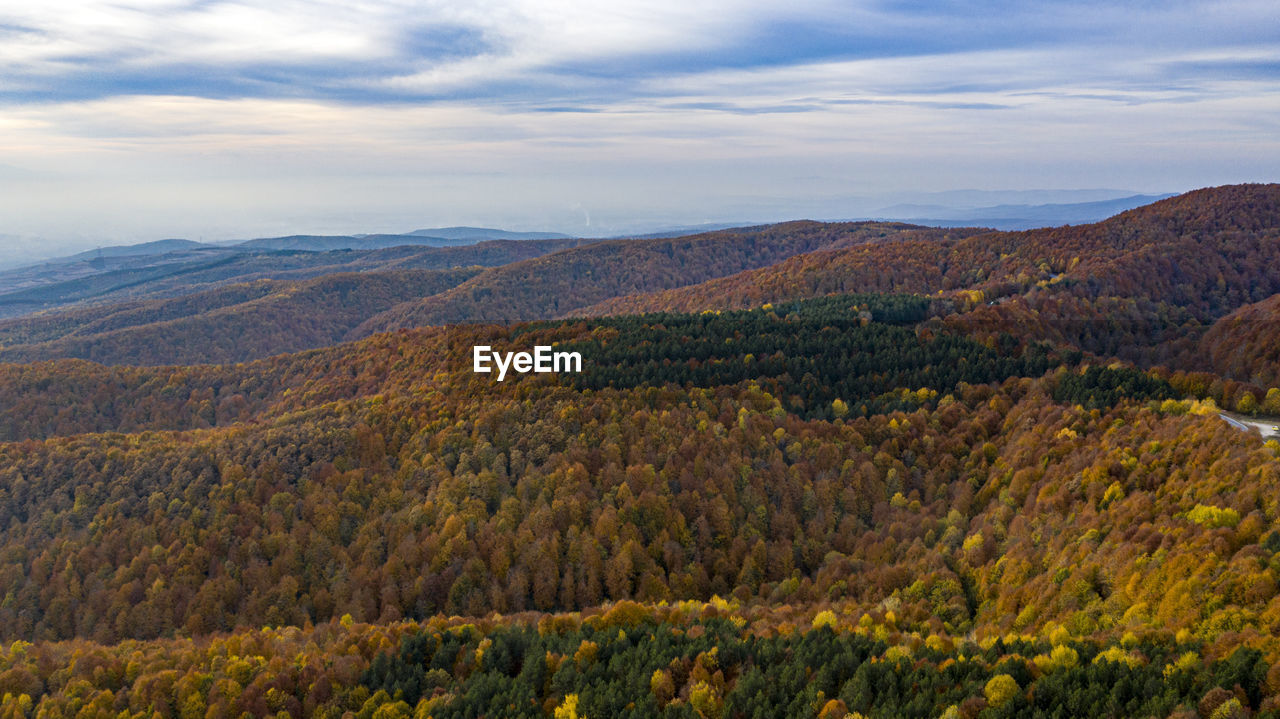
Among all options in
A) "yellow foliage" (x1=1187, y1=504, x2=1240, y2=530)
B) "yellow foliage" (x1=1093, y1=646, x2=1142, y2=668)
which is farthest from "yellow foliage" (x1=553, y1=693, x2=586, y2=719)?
"yellow foliage" (x1=1187, y1=504, x2=1240, y2=530)

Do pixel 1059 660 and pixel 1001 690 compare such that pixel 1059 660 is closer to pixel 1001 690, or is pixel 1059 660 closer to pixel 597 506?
pixel 1001 690

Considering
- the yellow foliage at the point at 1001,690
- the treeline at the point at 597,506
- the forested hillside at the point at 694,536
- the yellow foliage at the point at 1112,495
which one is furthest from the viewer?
the treeline at the point at 597,506

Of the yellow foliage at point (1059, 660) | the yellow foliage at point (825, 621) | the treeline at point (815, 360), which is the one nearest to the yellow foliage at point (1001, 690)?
the yellow foliage at point (1059, 660)

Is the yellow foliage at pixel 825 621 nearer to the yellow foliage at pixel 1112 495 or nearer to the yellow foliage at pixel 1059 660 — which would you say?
the yellow foliage at pixel 1059 660

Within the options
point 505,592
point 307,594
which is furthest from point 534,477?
point 307,594

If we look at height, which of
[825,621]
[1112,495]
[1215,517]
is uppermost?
[1215,517]

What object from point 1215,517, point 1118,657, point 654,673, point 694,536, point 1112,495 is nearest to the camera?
point 1118,657

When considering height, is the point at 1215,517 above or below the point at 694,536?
above

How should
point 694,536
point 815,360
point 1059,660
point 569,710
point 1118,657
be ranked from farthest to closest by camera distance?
point 815,360 → point 694,536 → point 569,710 → point 1059,660 → point 1118,657

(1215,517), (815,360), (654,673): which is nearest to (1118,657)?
(1215,517)

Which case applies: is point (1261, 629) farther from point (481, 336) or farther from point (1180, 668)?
point (481, 336)

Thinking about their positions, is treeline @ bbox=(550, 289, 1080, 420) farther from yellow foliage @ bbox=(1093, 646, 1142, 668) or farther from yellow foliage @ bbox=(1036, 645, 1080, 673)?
yellow foliage @ bbox=(1093, 646, 1142, 668)
